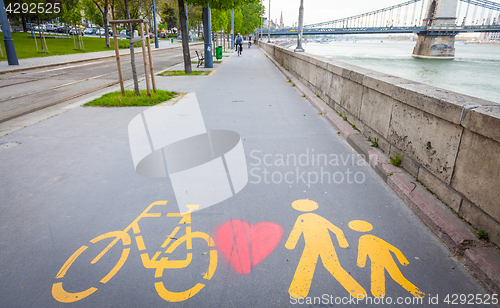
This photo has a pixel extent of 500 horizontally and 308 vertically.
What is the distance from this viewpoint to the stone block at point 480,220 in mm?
2697

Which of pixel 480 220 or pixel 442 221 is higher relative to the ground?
pixel 480 220

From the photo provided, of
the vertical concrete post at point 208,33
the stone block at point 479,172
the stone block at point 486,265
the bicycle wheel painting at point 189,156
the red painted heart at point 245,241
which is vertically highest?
the vertical concrete post at point 208,33

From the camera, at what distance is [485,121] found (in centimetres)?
279

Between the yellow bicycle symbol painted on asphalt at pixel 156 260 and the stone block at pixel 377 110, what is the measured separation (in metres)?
3.30

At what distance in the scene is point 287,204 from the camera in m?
3.69

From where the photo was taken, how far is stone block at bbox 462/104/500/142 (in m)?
2.68

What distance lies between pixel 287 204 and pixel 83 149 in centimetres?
382

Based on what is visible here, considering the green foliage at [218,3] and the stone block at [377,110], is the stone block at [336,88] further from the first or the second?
the green foliage at [218,3]

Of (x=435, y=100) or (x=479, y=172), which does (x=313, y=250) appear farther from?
(x=435, y=100)

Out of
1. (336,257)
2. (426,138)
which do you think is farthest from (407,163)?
(336,257)

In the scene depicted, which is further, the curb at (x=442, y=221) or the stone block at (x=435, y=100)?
the stone block at (x=435, y=100)

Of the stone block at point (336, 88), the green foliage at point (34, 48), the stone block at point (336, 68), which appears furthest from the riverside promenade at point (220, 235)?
the green foliage at point (34, 48)

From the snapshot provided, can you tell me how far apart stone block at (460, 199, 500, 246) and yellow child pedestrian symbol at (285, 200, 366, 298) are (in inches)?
47.5

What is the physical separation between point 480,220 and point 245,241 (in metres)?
2.17
